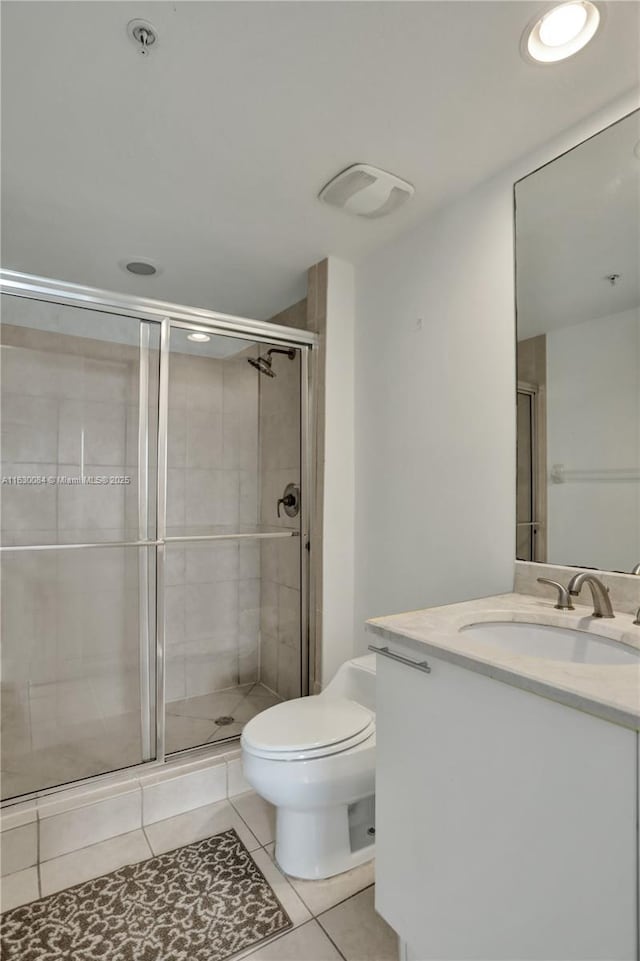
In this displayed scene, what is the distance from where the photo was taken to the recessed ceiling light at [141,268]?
2383mm

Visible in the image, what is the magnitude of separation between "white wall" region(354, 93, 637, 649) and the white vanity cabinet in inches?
29.5

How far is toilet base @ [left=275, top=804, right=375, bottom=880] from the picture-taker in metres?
1.55

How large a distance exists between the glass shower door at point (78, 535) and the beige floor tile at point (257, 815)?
43 centimetres

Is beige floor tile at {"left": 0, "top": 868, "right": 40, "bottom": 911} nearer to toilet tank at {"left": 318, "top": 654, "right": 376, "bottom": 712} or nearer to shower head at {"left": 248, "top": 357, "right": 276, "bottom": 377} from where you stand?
toilet tank at {"left": 318, "top": 654, "right": 376, "bottom": 712}

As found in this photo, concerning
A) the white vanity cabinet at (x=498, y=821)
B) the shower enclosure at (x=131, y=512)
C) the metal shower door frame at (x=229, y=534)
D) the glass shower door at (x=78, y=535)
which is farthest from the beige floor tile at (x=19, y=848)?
A: the white vanity cabinet at (x=498, y=821)

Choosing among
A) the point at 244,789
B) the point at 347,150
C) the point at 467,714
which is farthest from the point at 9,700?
the point at 347,150

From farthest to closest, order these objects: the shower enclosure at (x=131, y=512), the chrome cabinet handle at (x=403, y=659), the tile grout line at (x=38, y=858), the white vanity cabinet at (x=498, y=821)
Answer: the shower enclosure at (x=131, y=512) < the tile grout line at (x=38, y=858) < the chrome cabinet handle at (x=403, y=659) < the white vanity cabinet at (x=498, y=821)

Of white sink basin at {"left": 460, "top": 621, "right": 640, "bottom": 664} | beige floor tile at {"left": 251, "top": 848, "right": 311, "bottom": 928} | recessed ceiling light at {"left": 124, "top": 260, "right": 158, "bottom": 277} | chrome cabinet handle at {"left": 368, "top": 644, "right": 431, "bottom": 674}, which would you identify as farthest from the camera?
recessed ceiling light at {"left": 124, "top": 260, "right": 158, "bottom": 277}

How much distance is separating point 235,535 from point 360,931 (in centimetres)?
151

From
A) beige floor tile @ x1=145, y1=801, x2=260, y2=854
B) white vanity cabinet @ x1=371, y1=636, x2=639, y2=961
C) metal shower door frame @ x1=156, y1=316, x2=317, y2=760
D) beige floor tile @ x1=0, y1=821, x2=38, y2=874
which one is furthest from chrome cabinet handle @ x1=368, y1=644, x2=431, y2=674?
beige floor tile @ x1=0, y1=821, x2=38, y2=874

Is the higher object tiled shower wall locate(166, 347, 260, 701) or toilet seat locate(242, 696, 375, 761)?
tiled shower wall locate(166, 347, 260, 701)

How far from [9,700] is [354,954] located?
1651 mm

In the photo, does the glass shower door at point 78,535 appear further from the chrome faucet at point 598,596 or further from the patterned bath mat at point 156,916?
the chrome faucet at point 598,596

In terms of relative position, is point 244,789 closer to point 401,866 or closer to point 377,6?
point 401,866
